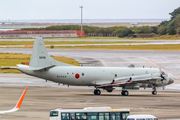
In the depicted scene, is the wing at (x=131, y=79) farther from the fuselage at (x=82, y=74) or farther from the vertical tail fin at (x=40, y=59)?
the vertical tail fin at (x=40, y=59)

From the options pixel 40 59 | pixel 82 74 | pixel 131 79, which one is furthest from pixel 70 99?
pixel 131 79

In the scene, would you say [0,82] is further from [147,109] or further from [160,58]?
[160,58]

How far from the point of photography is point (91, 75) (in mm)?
46562

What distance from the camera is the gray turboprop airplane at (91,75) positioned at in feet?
150

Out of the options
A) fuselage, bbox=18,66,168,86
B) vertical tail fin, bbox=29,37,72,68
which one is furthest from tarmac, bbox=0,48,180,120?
vertical tail fin, bbox=29,37,72,68

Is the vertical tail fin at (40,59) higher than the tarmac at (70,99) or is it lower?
higher

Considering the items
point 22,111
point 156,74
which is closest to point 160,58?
point 156,74

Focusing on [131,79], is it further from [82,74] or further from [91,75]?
[82,74]

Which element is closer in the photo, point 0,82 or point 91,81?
point 91,81

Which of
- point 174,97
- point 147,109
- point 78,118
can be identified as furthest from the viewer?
point 174,97

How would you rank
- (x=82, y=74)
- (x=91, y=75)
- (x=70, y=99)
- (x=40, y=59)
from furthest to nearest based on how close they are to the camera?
(x=40, y=59), (x=91, y=75), (x=82, y=74), (x=70, y=99)

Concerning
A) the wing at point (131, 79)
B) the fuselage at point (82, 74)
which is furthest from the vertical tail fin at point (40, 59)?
the wing at point (131, 79)

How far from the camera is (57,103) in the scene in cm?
3872

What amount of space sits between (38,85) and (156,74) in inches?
729
